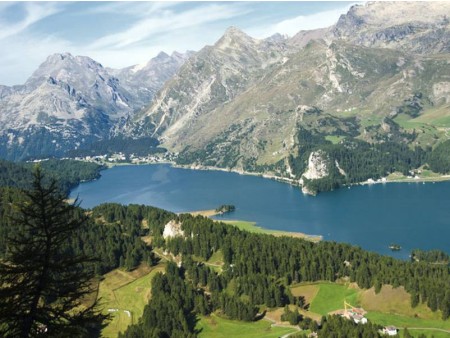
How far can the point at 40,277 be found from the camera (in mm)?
26625

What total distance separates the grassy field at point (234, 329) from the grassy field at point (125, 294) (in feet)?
65.1

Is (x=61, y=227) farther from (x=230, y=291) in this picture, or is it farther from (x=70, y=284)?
(x=230, y=291)

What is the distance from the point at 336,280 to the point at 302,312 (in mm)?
24758

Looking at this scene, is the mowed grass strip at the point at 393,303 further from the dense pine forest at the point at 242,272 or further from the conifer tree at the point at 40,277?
the conifer tree at the point at 40,277

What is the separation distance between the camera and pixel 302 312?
454 feet

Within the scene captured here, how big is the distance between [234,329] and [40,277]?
113 metres

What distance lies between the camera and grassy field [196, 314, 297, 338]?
419ft

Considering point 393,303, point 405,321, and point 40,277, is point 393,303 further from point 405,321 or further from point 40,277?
point 40,277

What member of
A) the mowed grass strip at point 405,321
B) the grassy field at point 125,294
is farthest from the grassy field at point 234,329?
the mowed grass strip at point 405,321

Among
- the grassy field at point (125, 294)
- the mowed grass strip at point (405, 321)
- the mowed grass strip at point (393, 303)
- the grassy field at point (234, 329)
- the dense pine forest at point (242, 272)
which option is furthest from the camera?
the grassy field at point (125, 294)

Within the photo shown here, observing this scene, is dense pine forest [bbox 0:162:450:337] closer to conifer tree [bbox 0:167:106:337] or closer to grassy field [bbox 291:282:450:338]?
grassy field [bbox 291:282:450:338]

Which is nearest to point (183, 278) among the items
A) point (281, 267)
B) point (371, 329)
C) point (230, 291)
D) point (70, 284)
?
point (230, 291)

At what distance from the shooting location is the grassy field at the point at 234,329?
127750 millimetres

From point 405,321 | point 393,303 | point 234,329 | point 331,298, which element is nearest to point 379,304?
point 393,303
